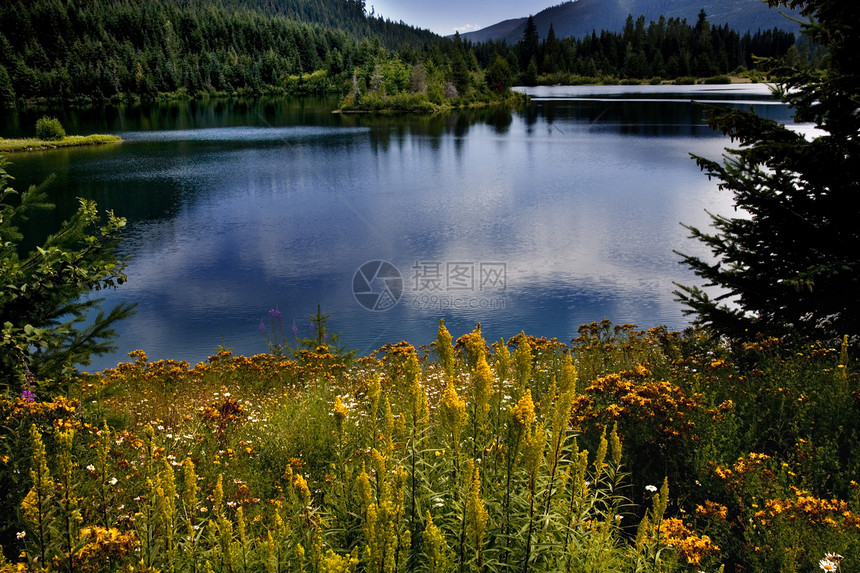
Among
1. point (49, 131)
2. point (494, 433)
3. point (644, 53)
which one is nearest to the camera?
point (494, 433)

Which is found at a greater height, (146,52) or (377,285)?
(146,52)

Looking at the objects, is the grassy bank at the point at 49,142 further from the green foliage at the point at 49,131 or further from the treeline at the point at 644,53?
the treeline at the point at 644,53

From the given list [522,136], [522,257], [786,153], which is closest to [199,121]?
[522,136]

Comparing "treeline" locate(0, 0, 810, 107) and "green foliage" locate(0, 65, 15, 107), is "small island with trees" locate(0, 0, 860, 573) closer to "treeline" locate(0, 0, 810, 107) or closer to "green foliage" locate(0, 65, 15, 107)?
"treeline" locate(0, 0, 810, 107)

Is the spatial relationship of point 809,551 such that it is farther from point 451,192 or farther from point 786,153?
point 451,192

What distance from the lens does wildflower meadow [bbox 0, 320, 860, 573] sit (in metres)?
2.40

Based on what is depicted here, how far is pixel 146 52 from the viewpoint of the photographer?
123562mm

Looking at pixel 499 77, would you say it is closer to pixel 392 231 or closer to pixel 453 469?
pixel 392 231

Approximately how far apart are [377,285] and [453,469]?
1190 centimetres

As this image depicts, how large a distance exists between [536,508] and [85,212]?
14.5 feet

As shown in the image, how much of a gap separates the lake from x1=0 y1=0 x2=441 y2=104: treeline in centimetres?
6452

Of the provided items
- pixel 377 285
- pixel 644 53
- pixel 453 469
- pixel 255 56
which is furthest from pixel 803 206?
pixel 255 56

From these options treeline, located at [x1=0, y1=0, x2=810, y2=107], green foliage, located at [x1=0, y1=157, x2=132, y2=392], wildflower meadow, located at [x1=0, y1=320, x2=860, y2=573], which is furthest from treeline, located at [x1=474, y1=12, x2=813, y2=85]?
green foliage, located at [x1=0, y1=157, x2=132, y2=392]

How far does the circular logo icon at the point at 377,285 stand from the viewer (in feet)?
44.8
